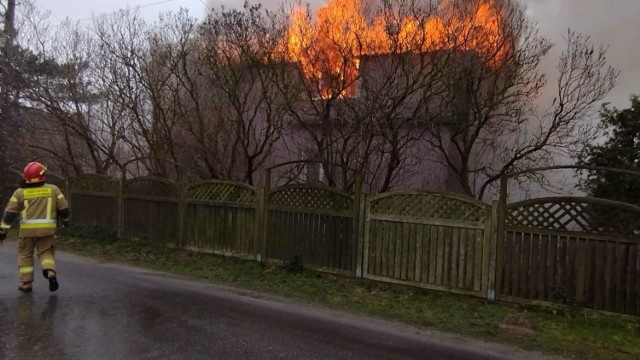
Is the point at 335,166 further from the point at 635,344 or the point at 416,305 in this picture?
the point at 635,344

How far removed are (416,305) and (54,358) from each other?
4210 mm

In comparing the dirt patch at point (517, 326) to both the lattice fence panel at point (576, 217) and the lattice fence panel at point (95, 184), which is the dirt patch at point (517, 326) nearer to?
the lattice fence panel at point (576, 217)

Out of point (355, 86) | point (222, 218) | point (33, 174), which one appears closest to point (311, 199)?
point (222, 218)

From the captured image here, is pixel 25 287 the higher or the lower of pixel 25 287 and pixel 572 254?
the lower

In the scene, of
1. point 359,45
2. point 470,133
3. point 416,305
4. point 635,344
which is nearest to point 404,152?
point 470,133

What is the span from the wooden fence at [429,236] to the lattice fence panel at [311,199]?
16 millimetres

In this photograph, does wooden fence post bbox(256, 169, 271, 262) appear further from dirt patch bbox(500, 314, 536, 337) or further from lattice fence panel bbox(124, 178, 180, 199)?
dirt patch bbox(500, 314, 536, 337)

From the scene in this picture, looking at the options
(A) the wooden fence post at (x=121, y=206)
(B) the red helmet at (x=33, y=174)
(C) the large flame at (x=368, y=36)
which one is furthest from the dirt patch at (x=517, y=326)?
(A) the wooden fence post at (x=121, y=206)

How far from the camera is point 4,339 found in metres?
4.71

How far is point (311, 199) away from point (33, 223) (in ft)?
12.8

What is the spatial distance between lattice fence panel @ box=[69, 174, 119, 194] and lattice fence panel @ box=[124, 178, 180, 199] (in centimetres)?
52

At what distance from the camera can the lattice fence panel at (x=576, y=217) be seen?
608 cm

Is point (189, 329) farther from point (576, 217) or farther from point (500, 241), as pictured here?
point (576, 217)

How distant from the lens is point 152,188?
10727 millimetres
